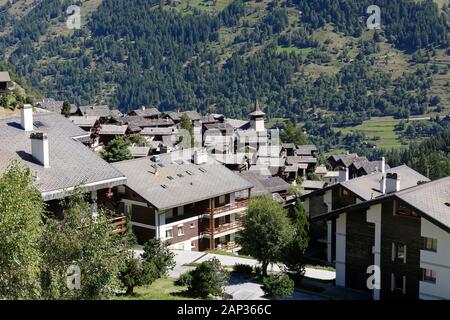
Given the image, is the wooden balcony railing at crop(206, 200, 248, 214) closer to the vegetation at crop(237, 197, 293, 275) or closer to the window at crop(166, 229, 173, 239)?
the window at crop(166, 229, 173, 239)

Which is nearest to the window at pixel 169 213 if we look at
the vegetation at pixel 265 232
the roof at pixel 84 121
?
the vegetation at pixel 265 232

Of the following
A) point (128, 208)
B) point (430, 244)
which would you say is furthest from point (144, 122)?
point (430, 244)

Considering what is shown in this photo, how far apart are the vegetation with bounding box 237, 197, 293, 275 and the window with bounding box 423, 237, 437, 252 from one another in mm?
9303

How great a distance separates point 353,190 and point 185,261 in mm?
13403

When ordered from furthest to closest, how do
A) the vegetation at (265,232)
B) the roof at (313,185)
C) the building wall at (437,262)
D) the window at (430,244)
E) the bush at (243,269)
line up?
the roof at (313,185)
the bush at (243,269)
the vegetation at (265,232)
the window at (430,244)
the building wall at (437,262)

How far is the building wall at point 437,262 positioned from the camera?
35312mm

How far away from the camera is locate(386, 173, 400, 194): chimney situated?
4506 centimetres

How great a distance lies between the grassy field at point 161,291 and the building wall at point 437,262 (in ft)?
42.1

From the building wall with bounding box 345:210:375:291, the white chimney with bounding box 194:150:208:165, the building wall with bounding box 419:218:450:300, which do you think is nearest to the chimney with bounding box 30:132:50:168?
the building wall with bounding box 345:210:375:291

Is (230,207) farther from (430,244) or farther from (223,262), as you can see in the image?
(430,244)

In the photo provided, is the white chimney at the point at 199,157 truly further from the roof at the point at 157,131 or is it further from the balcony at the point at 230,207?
the roof at the point at 157,131

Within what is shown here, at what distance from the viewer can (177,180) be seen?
191 ft
